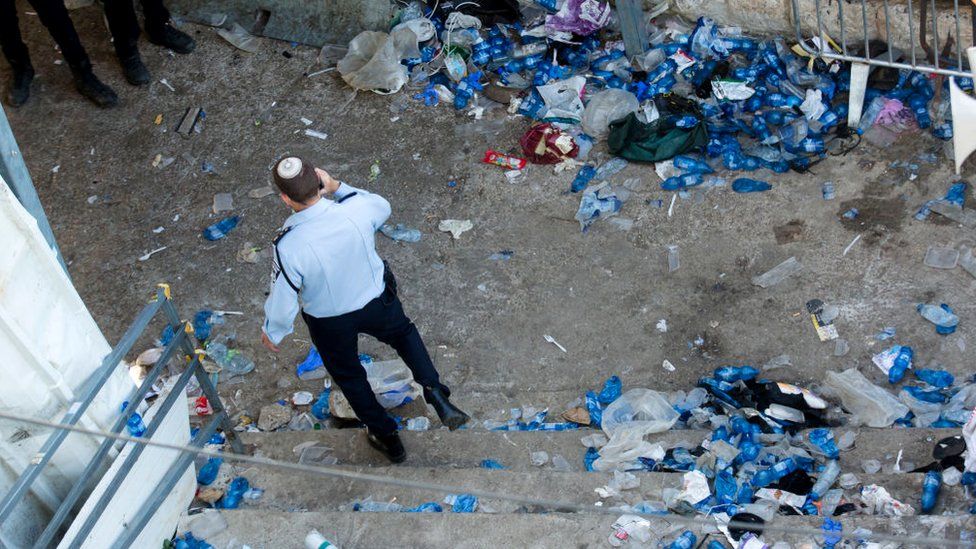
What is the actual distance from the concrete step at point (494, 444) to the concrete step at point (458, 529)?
0.73 m

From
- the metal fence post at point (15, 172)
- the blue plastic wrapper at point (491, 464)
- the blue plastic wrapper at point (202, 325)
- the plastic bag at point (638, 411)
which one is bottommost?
the plastic bag at point (638, 411)

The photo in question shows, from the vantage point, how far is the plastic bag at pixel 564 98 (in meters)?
6.51

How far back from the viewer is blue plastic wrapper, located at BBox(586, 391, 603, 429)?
4.98 m

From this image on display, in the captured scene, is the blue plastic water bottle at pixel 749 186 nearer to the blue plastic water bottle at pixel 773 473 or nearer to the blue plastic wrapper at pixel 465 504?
the blue plastic water bottle at pixel 773 473

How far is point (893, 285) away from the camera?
532cm

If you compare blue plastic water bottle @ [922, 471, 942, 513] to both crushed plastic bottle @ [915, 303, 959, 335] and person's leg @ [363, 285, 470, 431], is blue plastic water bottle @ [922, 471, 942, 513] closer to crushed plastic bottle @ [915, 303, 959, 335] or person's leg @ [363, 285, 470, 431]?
crushed plastic bottle @ [915, 303, 959, 335]

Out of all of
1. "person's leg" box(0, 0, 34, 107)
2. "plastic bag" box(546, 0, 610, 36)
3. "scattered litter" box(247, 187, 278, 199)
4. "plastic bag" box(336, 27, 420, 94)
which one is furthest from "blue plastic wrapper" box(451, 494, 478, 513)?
"person's leg" box(0, 0, 34, 107)

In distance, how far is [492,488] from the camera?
13.8 ft

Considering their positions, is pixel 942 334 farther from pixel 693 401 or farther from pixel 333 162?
pixel 333 162

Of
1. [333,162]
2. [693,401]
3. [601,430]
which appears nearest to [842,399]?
[693,401]

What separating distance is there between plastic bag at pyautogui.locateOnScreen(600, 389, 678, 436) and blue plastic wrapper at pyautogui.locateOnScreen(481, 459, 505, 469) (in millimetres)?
501

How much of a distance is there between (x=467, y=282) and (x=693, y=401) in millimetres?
1452

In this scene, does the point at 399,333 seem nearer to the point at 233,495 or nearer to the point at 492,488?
the point at 492,488

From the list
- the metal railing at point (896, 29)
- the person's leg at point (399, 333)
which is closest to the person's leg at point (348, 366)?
the person's leg at point (399, 333)
